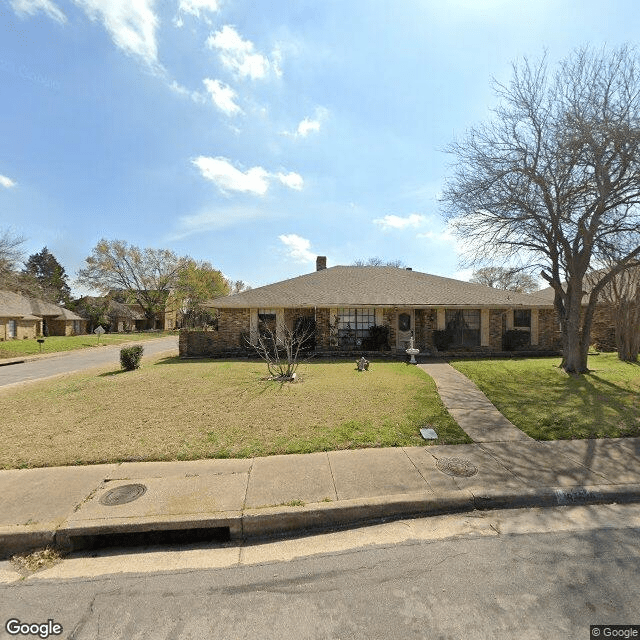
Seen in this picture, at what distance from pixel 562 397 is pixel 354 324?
9.43 meters

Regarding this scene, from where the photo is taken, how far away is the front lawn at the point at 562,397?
6398 mm

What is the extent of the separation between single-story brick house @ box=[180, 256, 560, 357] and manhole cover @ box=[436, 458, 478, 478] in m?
11.0

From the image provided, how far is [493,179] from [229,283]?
6400cm

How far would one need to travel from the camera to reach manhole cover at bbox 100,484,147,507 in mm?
3944

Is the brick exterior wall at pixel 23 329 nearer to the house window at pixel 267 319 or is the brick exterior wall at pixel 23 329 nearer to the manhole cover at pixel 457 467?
the house window at pixel 267 319

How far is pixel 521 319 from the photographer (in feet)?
55.3

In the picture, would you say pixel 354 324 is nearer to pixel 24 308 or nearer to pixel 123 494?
pixel 123 494

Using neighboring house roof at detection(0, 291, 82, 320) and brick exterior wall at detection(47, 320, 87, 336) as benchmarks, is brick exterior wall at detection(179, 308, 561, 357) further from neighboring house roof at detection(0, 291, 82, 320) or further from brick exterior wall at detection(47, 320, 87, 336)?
brick exterior wall at detection(47, 320, 87, 336)

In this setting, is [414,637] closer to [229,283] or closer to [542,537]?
[542,537]

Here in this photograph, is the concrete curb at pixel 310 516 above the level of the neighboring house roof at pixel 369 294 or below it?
below

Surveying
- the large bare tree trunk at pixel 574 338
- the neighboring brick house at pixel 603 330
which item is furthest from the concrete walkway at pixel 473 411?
the neighboring brick house at pixel 603 330

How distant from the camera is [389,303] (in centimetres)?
1582

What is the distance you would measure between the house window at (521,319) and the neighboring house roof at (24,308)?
37792 mm

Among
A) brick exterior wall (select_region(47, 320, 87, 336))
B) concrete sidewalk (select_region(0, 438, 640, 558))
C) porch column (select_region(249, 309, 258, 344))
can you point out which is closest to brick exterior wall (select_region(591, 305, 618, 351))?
concrete sidewalk (select_region(0, 438, 640, 558))
